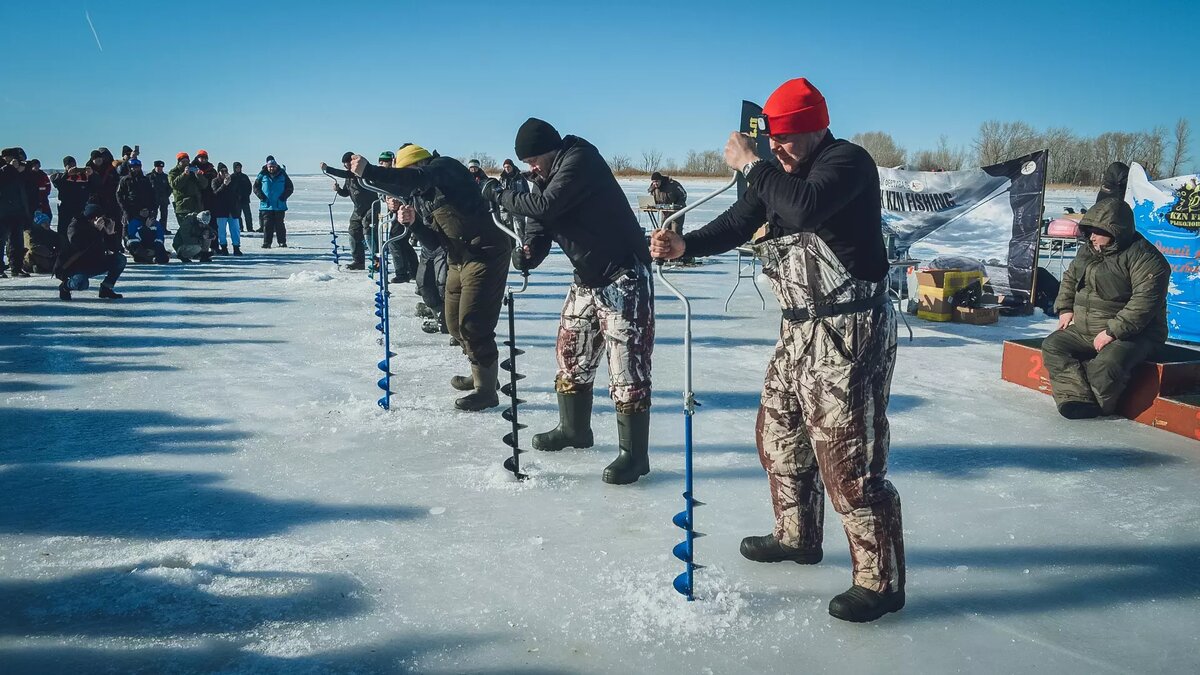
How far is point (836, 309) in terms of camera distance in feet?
8.44

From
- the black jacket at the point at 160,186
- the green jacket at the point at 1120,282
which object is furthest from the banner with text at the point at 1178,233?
the black jacket at the point at 160,186

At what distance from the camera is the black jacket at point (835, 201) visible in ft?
7.95

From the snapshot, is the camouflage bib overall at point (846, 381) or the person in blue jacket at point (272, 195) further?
the person in blue jacket at point (272, 195)

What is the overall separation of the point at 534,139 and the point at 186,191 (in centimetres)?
1177

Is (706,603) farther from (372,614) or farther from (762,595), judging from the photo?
(372,614)

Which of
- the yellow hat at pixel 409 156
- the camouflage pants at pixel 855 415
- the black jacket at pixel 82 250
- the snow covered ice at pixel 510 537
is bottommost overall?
the snow covered ice at pixel 510 537

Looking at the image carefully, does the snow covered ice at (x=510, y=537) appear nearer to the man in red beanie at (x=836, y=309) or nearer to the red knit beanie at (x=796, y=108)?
the man in red beanie at (x=836, y=309)

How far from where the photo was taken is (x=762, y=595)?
2930 mm

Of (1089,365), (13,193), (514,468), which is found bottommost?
(514,468)

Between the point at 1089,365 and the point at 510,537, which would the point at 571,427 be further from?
the point at 1089,365

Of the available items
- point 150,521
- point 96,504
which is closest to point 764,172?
point 150,521

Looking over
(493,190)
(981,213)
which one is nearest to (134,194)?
(493,190)

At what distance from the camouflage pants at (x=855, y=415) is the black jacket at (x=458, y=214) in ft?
8.93

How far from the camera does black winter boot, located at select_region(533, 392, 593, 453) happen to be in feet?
14.3
